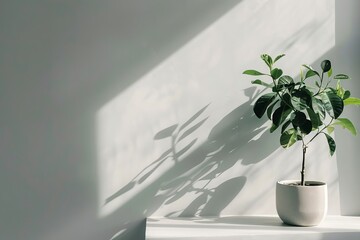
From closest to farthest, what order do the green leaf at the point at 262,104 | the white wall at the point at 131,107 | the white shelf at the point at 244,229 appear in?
the white shelf at the point at 244,229 < the green leaf at the point at 262,104 < the white wall at the point at 131,107

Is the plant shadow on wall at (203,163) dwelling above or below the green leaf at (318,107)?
below

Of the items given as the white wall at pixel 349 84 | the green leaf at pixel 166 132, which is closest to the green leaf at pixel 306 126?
the white wall at pixel 349 84

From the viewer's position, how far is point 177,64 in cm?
192

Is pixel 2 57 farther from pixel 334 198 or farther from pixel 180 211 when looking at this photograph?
pixel 334 198

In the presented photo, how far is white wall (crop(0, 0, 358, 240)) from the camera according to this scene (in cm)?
188

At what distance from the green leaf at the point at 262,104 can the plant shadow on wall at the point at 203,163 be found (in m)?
0.15

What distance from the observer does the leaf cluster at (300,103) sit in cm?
169

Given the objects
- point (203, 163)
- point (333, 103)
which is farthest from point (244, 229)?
point (333, 103)

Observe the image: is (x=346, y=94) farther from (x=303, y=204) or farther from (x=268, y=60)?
(x=303, y=204)

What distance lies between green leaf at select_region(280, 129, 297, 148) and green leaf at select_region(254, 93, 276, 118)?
0.40 feet

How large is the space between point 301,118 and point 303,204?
12.1 inches

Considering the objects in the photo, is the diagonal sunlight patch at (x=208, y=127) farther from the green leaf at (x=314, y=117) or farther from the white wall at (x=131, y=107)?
the green leaf at (x=314, y=117)

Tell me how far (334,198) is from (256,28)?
0.76 m

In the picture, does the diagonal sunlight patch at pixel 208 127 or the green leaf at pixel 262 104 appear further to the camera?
the diagonal sunlight patch at pixel 208 127
